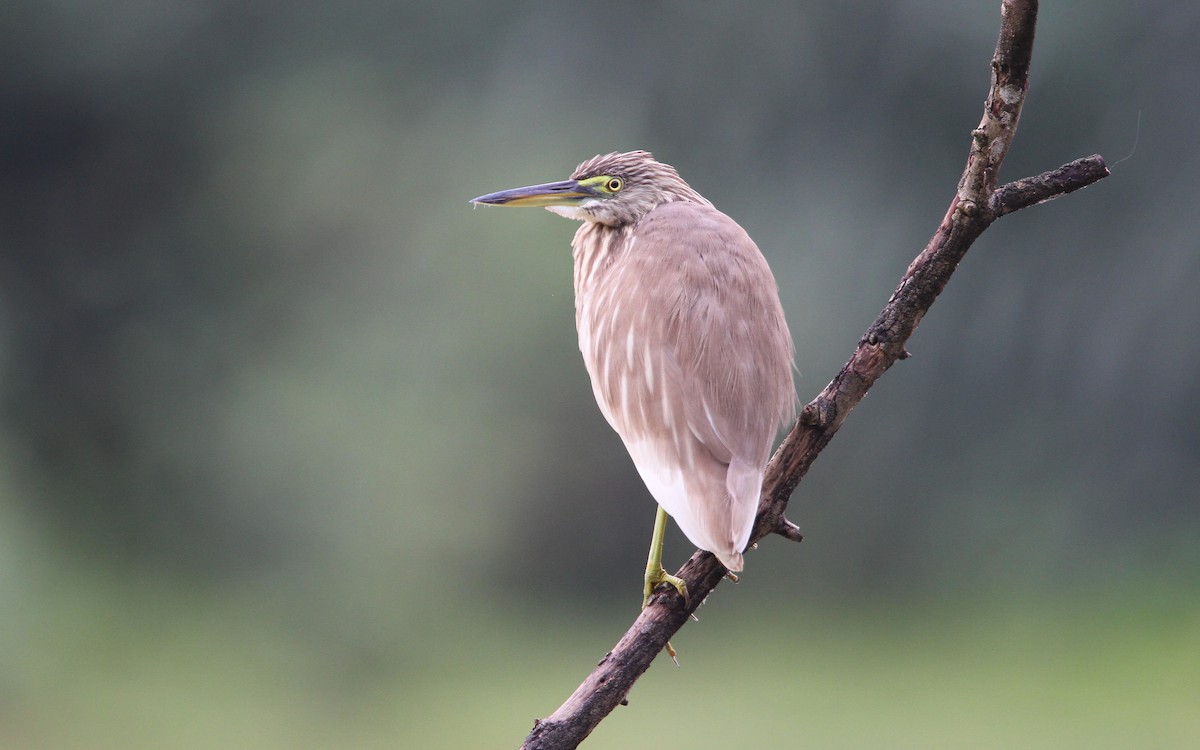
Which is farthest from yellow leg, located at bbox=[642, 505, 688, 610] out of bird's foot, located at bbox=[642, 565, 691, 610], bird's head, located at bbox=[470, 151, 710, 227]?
bird's head, located at bbox=[470, 151, 710, 227]

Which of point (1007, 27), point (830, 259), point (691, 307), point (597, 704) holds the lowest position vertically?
point (597, 704)

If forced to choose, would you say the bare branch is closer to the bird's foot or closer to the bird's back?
the bird's back

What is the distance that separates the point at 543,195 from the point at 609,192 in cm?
8

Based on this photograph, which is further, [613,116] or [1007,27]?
[613,116]

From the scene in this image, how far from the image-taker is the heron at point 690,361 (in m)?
0.95

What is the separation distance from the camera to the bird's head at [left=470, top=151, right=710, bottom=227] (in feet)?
3.59

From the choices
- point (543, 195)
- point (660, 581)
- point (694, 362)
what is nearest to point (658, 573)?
point (660, 581)

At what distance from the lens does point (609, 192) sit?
113cm

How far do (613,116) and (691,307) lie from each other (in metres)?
1.77

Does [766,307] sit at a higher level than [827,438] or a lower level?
higher

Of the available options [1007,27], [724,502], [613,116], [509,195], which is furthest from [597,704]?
[613,116]

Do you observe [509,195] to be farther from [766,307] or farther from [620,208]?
[766,307]

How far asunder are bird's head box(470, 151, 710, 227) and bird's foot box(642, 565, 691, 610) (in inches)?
14.3

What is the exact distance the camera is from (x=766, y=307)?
103 centimetres
